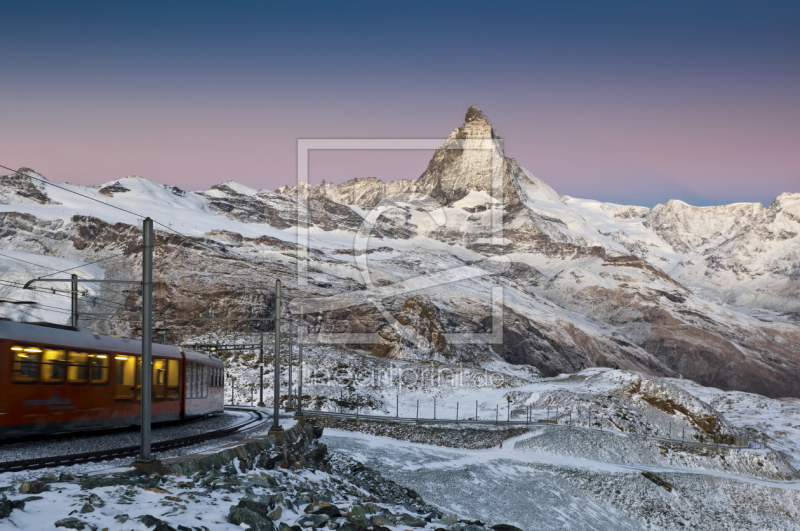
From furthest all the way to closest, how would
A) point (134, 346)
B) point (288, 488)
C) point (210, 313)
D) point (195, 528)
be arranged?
point (210, 313)
point (134, 346)
point (288, 488)
point (195, 528)

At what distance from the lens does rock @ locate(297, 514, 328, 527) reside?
1647 centimetres

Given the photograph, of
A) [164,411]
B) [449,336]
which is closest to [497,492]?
[164,411]

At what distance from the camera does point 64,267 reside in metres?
177

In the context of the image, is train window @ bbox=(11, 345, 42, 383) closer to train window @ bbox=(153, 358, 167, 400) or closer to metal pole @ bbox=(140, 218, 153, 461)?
train window @ bbox=(153, 358, 167, 400)

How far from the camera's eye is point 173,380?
3569cm

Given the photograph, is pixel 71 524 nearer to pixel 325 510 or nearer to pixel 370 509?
pixel 325 510

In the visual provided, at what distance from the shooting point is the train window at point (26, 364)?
78.8 ft

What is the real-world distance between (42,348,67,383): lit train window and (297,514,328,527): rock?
14925 mm

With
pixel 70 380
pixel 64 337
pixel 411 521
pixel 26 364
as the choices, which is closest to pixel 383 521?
pixel 411 521

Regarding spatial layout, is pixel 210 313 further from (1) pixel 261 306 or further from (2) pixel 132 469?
(2) pixel 132 469

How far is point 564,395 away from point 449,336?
242 feet

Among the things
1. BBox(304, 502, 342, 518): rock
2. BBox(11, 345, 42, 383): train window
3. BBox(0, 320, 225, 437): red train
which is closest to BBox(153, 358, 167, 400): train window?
BBox(0, 320, 225, 437): red train

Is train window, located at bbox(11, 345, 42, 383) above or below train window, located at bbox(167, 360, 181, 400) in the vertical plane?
above

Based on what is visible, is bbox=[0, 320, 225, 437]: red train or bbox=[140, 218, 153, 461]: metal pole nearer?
bbox=[140, 218, 153, 461]: metal pole
